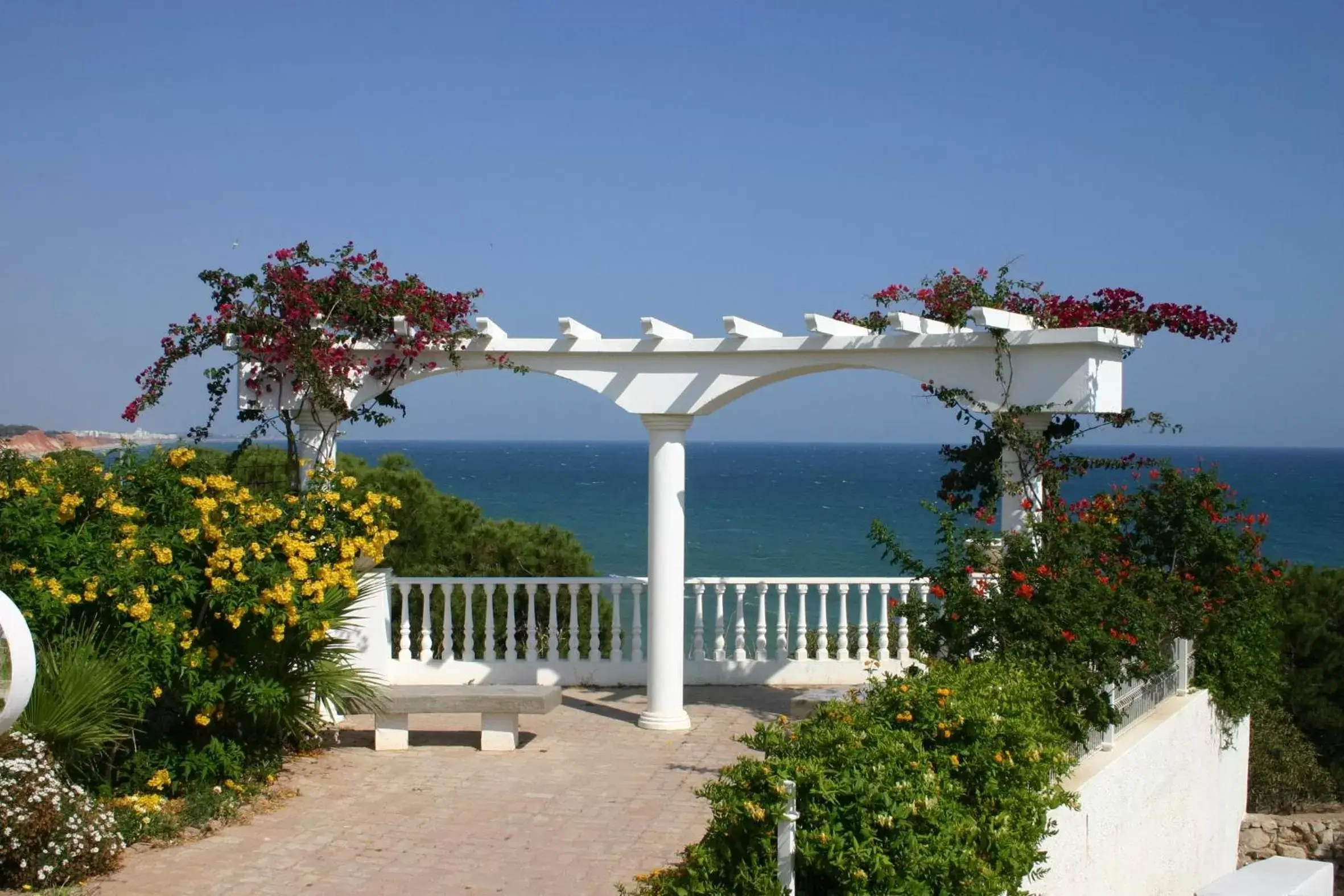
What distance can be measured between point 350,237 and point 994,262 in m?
4.54

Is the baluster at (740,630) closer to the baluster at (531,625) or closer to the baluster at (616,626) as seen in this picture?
the baluster at (616,626)

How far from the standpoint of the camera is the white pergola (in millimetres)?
8109

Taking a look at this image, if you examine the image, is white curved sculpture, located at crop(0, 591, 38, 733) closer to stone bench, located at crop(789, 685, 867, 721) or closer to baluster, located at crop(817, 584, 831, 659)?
stone bench, located at crop(789, 685, 867, 721)

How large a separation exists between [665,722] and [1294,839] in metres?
6.17

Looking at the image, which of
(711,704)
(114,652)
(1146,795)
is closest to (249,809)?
(114,652)

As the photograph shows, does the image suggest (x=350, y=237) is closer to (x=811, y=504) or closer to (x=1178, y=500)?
(x=1178, y=500)

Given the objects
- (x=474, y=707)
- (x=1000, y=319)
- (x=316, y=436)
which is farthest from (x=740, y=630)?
(x=1000, y=319)

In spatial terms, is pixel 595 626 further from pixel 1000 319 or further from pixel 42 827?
pixel 42 827

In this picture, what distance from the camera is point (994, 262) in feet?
26.9

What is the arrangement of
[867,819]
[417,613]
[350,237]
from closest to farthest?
[867,819], [350,237], [417,613]

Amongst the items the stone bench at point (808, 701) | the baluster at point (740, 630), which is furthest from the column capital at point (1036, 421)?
the baluster at point (740, 630)

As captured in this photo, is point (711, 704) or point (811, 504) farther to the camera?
point (811, 504)

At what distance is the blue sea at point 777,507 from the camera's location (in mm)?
54594

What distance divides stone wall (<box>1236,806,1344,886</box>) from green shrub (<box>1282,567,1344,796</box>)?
1125mm
